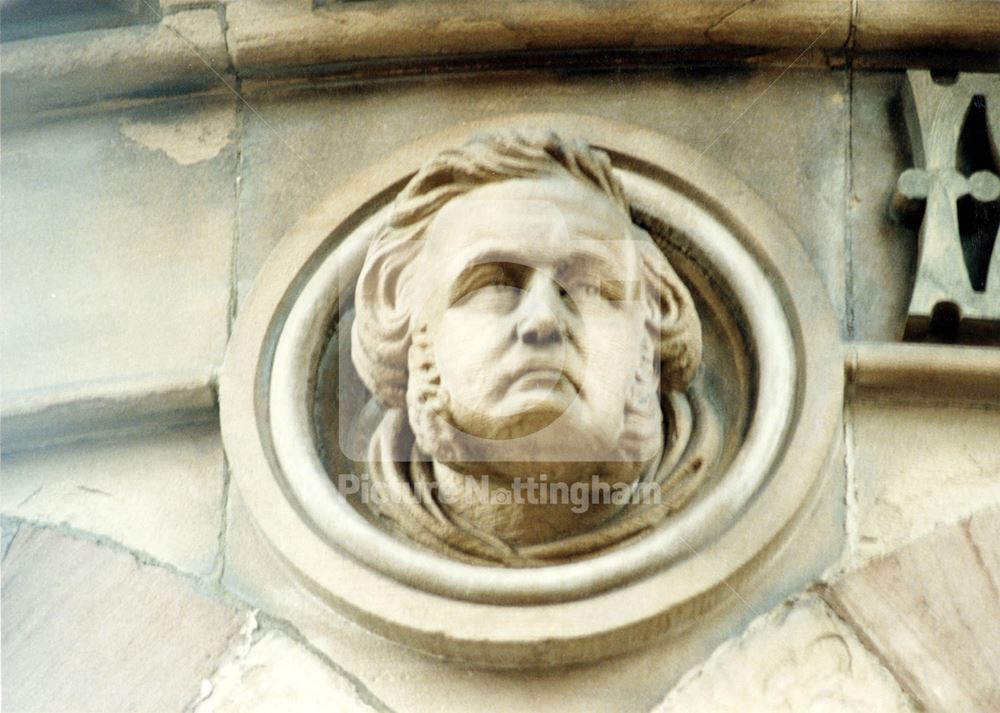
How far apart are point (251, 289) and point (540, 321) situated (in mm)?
680

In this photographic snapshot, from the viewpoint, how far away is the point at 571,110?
314 centimetres

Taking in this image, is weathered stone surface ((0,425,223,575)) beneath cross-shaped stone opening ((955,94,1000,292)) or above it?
beneath

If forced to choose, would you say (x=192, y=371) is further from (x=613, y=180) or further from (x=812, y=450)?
(x=812, y=450)

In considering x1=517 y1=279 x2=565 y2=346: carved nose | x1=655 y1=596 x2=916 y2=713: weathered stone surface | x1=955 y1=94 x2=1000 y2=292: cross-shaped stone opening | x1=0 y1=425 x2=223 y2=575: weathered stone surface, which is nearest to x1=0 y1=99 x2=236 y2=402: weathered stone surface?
x1=0 y1=425 x2=223 y2=575: weathered stone surface

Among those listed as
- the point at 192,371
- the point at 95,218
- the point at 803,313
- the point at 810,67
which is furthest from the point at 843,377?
the point at 95,218

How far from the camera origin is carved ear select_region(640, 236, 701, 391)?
2738 millimetres

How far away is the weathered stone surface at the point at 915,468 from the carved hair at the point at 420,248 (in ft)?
1.03

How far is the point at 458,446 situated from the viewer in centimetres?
259

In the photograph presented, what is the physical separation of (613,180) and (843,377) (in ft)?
1.60

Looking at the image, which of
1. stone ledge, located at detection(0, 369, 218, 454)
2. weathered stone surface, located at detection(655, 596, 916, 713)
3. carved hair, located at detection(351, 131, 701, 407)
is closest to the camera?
weathered stone surface, located at detection(655, 596, 916, 713)

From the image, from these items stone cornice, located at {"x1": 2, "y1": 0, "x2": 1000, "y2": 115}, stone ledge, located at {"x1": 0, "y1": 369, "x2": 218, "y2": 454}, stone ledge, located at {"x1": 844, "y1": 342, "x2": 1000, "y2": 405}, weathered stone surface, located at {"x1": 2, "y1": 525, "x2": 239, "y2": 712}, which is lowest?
weathered stone surface, located at {"x1": 2, "y1": 525, "x2": 239, "y2": 712}

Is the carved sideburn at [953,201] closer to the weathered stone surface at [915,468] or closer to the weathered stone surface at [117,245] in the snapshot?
the weathered stone surface at [915,468]

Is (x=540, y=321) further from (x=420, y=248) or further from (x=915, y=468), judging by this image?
(x=915, y=468)

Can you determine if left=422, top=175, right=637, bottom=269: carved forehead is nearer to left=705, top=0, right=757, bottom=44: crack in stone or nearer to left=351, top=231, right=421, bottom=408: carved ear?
left=351, top=231, right=421, bottom=408: carved ear
